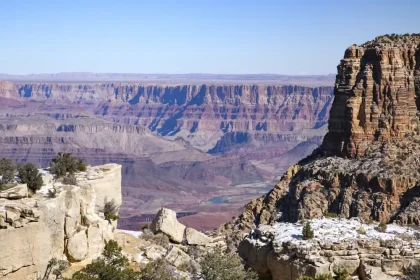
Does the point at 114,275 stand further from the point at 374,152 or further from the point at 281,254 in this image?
the point at 374,152

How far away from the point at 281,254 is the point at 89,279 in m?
7.58

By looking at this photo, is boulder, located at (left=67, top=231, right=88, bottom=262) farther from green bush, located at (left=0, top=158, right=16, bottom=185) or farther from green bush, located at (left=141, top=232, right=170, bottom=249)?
green bush, located at (left=141, top=232, right=170, bottom=249)

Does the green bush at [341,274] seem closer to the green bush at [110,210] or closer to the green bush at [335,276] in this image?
the green bush at [335,276]

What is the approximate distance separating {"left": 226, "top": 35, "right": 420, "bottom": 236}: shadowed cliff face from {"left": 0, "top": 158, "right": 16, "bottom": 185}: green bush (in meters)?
25.6

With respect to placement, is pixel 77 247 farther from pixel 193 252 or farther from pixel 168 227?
pixel 168 227

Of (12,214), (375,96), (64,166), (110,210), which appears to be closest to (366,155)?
(375,96)

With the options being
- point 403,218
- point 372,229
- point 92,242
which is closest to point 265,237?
point 372,229

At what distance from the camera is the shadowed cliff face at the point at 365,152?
51647mm

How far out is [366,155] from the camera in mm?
56844

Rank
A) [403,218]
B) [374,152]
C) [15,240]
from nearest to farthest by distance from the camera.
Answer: [15,240], [403,218], [374,152]

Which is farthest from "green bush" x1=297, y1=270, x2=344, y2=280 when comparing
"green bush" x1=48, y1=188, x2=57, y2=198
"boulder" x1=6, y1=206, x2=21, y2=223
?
"boulder" x1=6, y1=206, x2=21, y2=223

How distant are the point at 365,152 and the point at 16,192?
1540 inches

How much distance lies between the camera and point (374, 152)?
56.8 meters

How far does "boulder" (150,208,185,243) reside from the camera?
33656 mm
